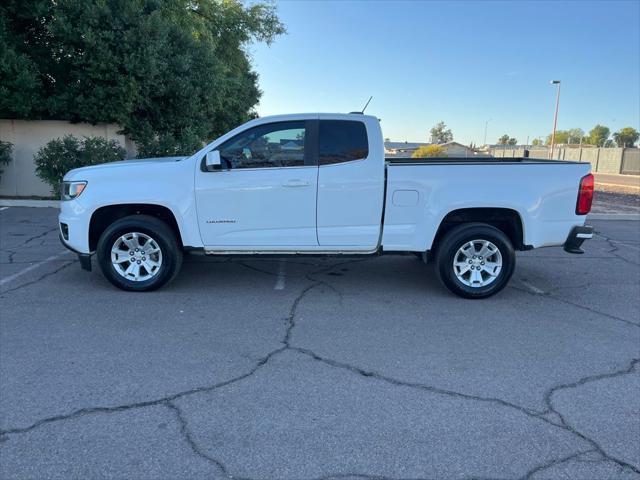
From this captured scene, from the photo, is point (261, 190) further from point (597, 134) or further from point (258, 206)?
point (597, 134)

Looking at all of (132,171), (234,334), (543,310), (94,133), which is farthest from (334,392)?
(94,133)

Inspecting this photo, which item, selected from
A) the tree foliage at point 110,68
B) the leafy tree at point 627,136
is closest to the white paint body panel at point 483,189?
→ the tree foliage at point 110,68

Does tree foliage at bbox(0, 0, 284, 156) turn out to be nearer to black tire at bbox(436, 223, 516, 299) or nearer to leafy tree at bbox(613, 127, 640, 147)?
black tire at bbox(436, 223, 516, 299)

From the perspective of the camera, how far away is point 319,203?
18.0 feet

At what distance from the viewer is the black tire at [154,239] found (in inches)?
217

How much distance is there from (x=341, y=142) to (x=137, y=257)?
8.98 feet

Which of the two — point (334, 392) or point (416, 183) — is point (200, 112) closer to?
point (416, 183)

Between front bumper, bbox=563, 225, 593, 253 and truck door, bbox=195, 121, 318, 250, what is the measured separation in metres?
2.98

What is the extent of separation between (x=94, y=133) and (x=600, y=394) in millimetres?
13808

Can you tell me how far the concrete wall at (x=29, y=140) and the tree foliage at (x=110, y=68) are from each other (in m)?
0.33

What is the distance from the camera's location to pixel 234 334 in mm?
4523

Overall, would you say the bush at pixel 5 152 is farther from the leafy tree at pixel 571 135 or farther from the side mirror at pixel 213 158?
the leafy tree at pixel 571 135

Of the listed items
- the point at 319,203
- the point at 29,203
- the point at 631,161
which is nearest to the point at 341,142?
the point at 319,203

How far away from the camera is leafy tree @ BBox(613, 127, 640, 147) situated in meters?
106
